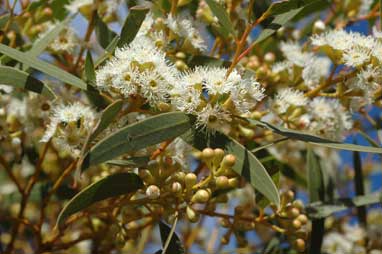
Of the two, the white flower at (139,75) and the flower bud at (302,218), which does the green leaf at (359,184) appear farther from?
the white flower at (139,75)

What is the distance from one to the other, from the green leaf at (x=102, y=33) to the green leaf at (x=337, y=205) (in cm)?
97

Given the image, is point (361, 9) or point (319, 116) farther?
point (361, 9)

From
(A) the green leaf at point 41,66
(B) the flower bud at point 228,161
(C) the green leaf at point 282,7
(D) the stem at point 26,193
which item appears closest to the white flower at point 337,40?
(C) the green leaf at point 282,7

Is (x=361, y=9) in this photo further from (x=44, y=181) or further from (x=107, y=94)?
(x=44, y=181)

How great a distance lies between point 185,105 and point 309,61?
783mm

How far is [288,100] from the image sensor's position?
2115 millimetres

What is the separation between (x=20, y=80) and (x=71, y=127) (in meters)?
0.24

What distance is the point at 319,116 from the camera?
228cm

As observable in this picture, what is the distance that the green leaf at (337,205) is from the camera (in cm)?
214

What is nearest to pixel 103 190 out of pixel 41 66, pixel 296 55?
pixel 41 66

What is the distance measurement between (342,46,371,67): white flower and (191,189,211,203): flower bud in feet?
2.21

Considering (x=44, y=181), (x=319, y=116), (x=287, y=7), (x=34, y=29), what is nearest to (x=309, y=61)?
(x=319, y=116)

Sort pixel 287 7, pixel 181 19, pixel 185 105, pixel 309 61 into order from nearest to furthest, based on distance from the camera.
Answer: pixel 185 105 < pixel 287 7 < pixel 181 19 < pixel 309 61

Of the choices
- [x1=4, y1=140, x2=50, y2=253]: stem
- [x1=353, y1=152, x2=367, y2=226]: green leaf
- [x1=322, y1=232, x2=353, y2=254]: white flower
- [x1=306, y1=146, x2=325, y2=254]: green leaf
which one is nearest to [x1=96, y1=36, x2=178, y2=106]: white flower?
[x1=4, y1=140, x2=50, y2=253]: stem
